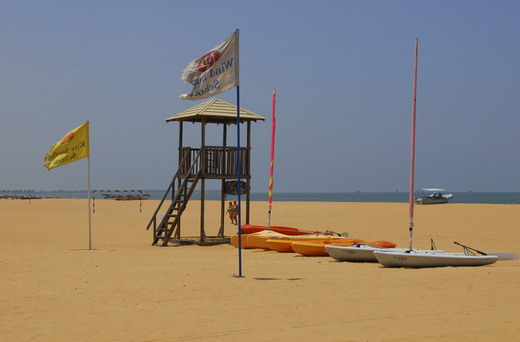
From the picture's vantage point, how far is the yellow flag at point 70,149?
18.6m

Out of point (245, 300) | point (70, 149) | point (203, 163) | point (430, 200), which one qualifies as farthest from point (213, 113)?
point (430, 200)

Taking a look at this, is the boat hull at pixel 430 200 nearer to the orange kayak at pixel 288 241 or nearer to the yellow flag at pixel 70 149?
the orange kayak at pixel 288 241

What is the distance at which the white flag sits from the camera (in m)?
12.4

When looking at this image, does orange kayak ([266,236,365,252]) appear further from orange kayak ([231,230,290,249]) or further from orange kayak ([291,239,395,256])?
orange kayak ([291,239,395,256])

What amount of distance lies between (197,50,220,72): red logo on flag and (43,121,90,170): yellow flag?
6.69 m

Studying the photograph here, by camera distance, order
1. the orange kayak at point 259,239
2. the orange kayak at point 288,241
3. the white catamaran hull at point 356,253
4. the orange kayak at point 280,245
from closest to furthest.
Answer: the white catamaran hull at point 356,253, the orange kayak at point 288,241, the orange kayak at point 280,245, the orange kayak at point 259,239

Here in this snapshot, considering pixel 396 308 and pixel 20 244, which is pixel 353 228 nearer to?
pixel 20 244

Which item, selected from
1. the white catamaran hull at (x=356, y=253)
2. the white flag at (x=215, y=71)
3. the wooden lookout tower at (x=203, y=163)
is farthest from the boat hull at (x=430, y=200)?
the white flag at (x=215, y=71)

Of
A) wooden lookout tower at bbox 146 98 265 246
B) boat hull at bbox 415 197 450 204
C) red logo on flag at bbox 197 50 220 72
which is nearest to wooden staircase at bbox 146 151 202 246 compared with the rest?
wooden lookout tower at bbox 146 98 265 246

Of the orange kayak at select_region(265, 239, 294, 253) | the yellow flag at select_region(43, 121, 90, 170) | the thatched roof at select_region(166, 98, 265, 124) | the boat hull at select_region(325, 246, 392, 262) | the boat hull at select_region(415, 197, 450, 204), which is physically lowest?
the boat hull at select_region(415, 197, 450, 204)

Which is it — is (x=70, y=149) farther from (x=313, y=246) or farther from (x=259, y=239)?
(x=313, y=246)

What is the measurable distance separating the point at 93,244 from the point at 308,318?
13.6 metres

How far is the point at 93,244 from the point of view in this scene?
2053cm

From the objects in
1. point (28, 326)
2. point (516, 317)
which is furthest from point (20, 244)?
point (516, 317)
